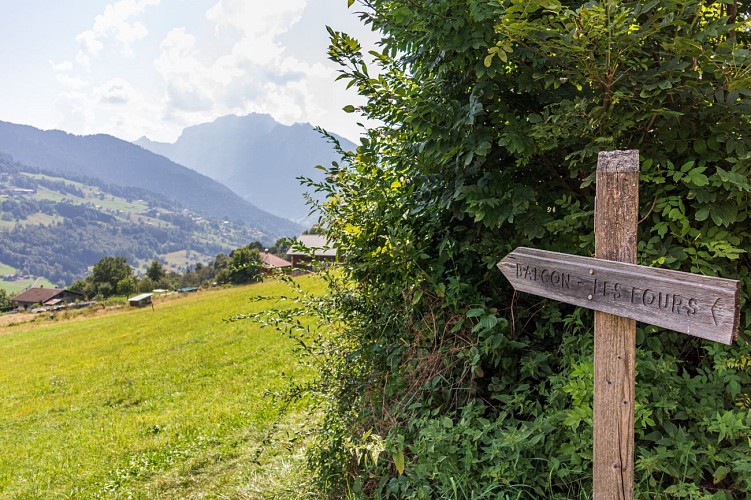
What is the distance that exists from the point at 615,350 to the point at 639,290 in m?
0.28

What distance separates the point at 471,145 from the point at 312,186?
1381mm

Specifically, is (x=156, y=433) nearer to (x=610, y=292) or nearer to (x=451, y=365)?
(x=451, y=365)

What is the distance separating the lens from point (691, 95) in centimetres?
186

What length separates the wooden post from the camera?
1474mm

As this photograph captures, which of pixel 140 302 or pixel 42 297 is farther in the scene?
pixel 42 297

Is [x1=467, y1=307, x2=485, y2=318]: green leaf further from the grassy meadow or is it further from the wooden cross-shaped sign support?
the grassy meadow

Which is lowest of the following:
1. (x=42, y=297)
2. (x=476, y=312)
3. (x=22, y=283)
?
(x=22, y=283)

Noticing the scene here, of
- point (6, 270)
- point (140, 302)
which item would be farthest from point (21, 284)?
point (140, 302)

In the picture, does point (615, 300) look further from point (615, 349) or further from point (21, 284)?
point (21, 284)

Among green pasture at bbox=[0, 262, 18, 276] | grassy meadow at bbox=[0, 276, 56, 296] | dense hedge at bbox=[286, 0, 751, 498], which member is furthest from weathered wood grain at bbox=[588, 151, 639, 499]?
green pasture at bbox=[0, 262, 18, 276]

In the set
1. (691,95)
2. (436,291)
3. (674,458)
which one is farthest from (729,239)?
(436,291)

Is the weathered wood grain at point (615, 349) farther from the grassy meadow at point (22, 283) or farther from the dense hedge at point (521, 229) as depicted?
the grassy meadow at point (22, 283)

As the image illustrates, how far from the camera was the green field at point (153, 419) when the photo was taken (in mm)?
4848

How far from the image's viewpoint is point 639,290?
4.56 feet
